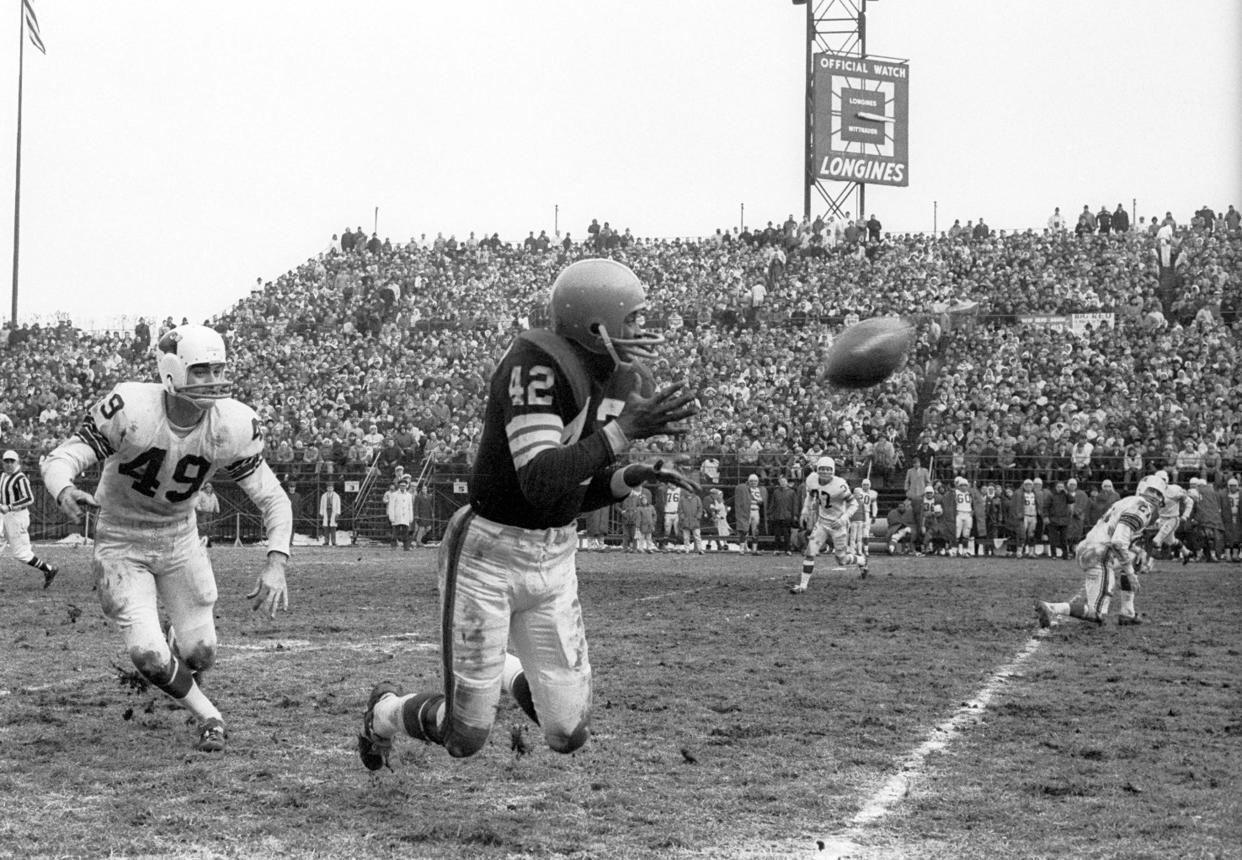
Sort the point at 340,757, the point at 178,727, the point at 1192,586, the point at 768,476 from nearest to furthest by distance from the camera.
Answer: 1. the point at 340,757
2. the point at 178,727
3. the point at 1192,586
4. the point at 768,476

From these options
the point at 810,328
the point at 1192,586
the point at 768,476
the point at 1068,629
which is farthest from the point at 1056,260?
the point at 1068,629

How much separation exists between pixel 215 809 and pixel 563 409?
6.31ft

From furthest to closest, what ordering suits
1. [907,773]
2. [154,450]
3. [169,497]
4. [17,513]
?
[17,513] → [169,497] → [154,450] → [907,773]

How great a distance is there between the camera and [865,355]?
6859 mm

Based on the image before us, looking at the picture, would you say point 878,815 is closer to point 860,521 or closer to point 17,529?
point 17,529

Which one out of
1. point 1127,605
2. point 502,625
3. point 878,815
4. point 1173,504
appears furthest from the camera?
point 1173,504

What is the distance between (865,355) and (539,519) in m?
2.75

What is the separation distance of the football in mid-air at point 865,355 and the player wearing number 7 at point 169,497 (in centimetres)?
269

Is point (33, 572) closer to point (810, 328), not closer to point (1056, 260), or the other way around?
point (810, 328)

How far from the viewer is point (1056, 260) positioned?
31422 mm

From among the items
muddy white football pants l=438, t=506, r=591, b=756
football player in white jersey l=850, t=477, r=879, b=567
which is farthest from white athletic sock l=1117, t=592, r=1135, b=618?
muddy white football pants l=438, t=506, r=591, b=756

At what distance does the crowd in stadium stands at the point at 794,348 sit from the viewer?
24688mm

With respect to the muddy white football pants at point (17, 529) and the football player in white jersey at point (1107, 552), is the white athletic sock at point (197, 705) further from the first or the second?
the muddy white football pants at point (17, 529)

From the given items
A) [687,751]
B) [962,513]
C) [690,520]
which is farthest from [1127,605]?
[690,520]
